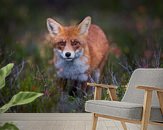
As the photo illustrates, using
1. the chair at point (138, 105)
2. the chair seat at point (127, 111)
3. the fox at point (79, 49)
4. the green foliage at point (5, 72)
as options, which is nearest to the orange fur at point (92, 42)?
the fox at point (79, 49)

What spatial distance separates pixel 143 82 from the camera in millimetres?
3783

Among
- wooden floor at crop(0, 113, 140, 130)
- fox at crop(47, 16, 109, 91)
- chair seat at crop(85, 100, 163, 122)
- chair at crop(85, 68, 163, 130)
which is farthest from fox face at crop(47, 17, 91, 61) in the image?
chair seat at crop(85, 100, 163, 122)

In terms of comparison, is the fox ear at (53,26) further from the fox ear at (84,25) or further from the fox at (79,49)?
the fox ear at (84,25)

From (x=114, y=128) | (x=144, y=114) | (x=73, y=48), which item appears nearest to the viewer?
(x=144, y=114)

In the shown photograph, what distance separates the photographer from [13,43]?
4902 millimetres

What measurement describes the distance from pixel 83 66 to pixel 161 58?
1058 mm

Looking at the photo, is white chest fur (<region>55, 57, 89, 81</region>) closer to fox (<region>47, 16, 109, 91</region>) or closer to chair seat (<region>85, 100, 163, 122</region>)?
fox (<region>47, 16, 109, 91</region>)

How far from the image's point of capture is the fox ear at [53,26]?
4.94m

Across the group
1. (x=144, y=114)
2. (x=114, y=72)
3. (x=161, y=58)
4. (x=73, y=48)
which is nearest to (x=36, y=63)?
(x=73, y=48)

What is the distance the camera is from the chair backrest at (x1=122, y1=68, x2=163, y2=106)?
359 centimetres

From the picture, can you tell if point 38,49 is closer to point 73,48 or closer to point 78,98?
point 73,48

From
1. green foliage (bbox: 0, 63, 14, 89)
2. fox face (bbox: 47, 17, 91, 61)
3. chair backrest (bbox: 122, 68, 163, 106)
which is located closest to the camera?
green foliage (bbox: 0, 63, 14, 89)

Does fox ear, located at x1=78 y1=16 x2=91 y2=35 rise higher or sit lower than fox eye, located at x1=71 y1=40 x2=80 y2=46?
higher

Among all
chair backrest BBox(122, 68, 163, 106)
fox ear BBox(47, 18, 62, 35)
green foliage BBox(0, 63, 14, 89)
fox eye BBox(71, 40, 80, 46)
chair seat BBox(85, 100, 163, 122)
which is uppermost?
fox ear BBox(47, 18, 62, 35)
